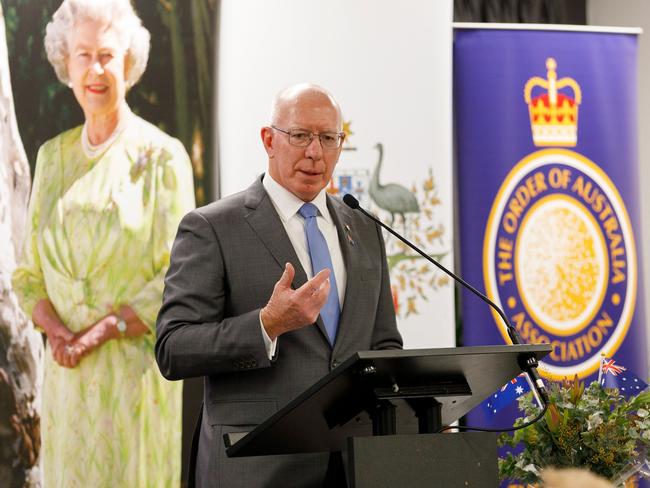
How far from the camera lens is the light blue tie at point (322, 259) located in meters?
2.60

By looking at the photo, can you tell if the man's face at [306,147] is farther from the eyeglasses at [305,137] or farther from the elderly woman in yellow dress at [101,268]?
the elderly woman in yellow dress at [101,268]

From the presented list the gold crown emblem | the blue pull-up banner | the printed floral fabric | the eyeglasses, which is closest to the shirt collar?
the eyeglasses

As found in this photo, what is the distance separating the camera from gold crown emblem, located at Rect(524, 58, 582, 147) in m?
4.88

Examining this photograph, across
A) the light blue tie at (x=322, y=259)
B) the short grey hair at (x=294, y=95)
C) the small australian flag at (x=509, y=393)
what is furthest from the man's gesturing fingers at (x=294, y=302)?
the small australian flag at (x=509, y=393)

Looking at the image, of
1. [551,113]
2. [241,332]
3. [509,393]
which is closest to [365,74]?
[551,113]

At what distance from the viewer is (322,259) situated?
2646 millimetres

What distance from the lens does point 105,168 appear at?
4.12m

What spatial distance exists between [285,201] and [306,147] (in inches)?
6.4

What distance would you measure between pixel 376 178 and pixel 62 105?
4.56ft

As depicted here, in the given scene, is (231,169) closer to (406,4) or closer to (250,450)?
(406,4)

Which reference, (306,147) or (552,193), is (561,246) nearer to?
(552,193)

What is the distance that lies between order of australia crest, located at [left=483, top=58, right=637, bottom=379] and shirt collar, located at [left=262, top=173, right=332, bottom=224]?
7.13ft

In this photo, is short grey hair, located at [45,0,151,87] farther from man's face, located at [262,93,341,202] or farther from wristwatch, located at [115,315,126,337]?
man's face, located at [262,93,341,202]

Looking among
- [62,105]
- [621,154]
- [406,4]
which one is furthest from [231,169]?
[621,154]
